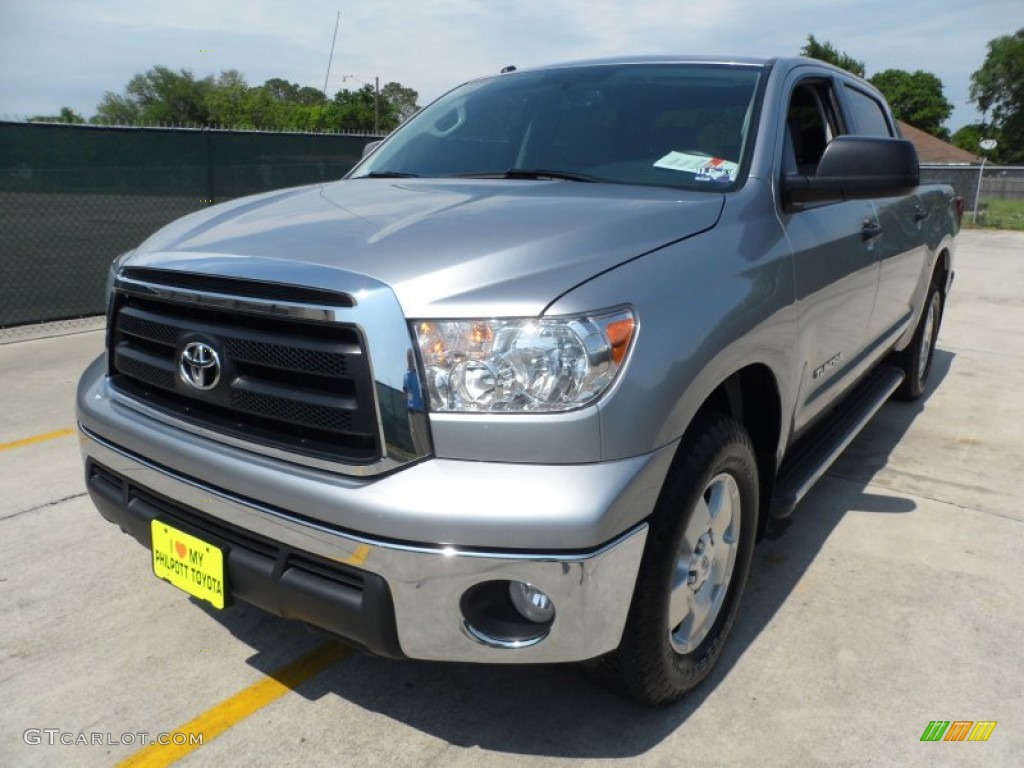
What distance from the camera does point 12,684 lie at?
99.3 inches

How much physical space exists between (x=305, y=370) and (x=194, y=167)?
26.5ft

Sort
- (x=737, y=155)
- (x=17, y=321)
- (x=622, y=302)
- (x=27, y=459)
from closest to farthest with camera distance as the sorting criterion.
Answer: (x=622, y=302)
(x=737, y=155)
(x=27, y=459)
(x=17, y=321)

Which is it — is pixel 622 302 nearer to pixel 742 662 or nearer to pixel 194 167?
pixel 742 662

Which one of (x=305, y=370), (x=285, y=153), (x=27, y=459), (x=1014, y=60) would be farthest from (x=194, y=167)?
(x=1014, y=60)

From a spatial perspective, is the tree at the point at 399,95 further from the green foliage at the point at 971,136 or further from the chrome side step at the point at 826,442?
the chrome side step at the point at 826,442

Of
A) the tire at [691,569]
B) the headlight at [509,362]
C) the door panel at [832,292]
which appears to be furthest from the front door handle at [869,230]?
the headlight at [509,362]

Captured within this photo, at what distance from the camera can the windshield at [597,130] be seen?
2828mm

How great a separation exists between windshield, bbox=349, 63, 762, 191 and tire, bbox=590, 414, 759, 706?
0.92 meters

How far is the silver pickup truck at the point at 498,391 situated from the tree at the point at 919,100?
3274 inches

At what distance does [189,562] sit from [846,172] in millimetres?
2317

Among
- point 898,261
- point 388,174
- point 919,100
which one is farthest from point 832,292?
point 919,100

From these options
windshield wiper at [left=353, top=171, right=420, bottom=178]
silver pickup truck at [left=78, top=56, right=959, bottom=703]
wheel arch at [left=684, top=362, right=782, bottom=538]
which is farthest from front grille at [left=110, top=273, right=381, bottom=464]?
windshield wiper at [left=353, top=171, right=420, bottom=178]

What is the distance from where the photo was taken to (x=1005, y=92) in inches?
2707

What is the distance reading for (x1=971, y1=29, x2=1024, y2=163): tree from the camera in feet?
220
